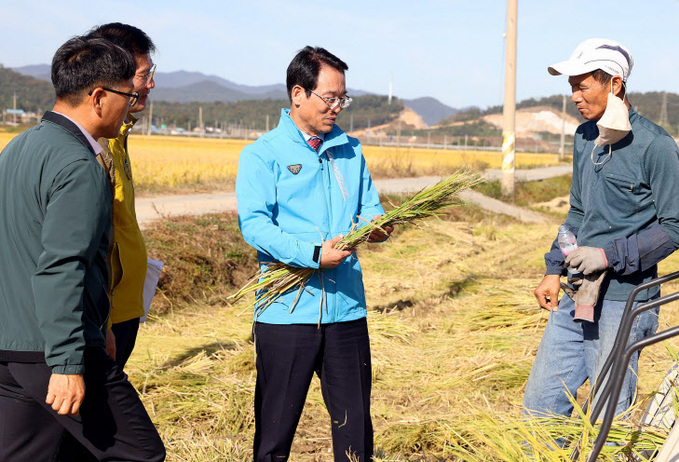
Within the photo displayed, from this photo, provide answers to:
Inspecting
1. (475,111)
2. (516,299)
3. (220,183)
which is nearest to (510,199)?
(220,183)

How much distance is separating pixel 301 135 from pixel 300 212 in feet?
1.07

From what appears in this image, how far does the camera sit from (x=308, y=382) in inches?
110

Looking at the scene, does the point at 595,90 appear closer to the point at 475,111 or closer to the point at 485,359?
the point at 485,359

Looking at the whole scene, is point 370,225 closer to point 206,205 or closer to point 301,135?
point 301,135

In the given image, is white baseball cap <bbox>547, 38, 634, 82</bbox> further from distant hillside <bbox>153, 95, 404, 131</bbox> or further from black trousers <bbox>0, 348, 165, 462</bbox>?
distant hillside <bbox>153, 95, 404, 131</bbox>

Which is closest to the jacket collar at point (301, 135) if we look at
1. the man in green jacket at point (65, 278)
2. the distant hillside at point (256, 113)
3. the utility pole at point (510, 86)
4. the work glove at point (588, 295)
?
the man in green jacket at point (65, 278)

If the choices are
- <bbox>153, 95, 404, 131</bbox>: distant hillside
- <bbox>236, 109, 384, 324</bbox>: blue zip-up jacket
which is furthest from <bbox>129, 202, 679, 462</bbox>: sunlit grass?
<bbox>153, 95, 404, 131</bbox>: distant hillside

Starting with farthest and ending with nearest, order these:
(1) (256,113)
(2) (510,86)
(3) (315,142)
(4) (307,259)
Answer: (1) (256,113) < (2) (510,86) < (3) (315,142) < (4) (307,259)

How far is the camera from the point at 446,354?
4.91 meters

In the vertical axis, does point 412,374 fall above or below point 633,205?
below

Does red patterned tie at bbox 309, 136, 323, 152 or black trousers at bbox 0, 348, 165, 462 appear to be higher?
red patterned tie at bbox 309, 136, 323, 152

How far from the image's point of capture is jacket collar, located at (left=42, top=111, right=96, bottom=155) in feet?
6.38

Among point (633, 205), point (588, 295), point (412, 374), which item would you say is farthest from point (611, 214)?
point (412, 374)

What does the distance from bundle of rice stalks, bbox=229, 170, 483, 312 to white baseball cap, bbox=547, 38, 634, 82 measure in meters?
0.79
